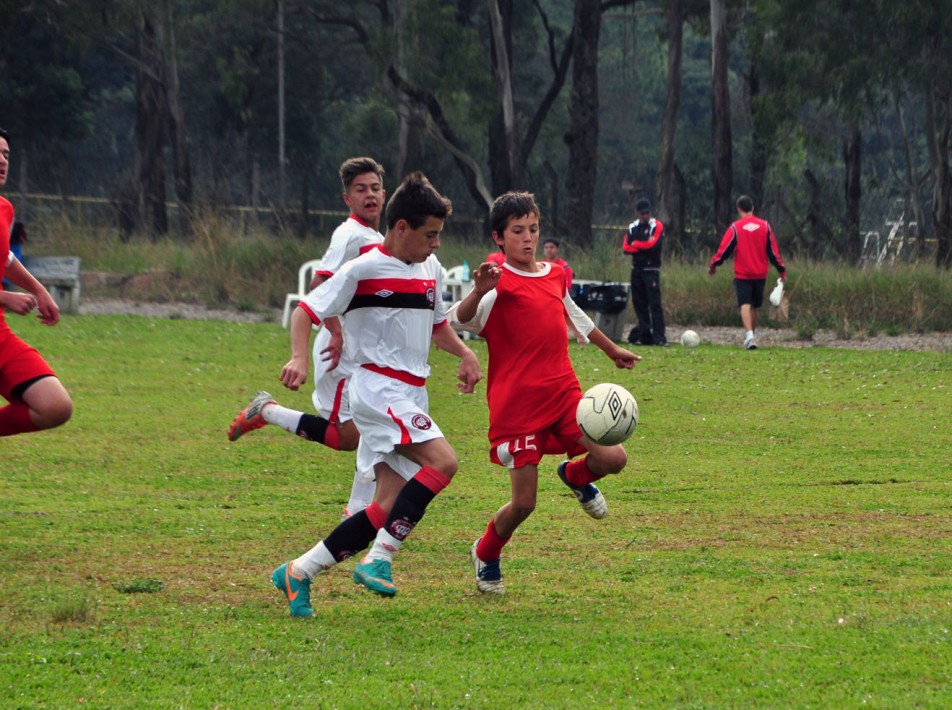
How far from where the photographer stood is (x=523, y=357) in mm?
6203

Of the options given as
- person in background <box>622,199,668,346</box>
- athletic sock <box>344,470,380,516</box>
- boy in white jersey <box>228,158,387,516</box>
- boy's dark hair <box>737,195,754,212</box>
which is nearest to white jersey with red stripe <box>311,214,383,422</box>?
boy in white jersey <box>228,158,387,516</box>

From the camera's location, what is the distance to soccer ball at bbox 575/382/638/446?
20.0 ft

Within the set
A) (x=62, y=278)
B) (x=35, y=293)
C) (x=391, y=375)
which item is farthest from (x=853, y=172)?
(x=391, y=375)

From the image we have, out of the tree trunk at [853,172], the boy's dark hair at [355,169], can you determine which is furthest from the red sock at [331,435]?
the tree trunk at [853,172]

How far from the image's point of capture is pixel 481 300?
20.2 feet

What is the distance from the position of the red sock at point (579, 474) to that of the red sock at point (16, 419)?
243cm

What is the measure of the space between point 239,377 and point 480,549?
361 inches

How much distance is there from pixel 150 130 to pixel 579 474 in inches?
1306

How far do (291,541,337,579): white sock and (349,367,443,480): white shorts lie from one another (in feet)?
1.56

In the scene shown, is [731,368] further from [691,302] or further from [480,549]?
[480,549]

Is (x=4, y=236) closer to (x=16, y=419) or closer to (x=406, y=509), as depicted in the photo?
(x=16, y=419)

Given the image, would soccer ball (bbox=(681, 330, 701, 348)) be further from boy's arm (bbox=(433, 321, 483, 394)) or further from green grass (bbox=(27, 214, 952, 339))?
boy's arm (bbox=(433, 321, 483, 394))

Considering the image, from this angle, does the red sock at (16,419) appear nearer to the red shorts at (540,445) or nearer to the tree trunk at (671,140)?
the red shorts at (540,445)

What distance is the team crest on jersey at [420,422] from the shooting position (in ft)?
19.1
